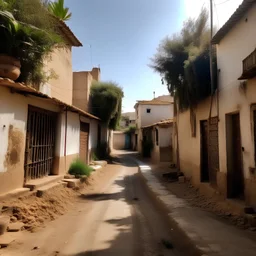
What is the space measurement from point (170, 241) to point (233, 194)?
2.93m

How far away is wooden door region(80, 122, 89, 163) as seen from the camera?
13.0m

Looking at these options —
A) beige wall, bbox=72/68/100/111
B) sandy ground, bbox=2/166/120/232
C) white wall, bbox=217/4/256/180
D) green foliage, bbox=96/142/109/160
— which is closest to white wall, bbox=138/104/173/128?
green foliage, bbox=96/142/109/160

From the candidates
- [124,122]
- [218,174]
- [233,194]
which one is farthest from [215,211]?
[124,122]

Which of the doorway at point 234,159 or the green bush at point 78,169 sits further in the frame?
the green bush at point 78,169

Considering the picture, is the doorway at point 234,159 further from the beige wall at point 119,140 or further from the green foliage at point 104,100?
the beige wall at point 119,140

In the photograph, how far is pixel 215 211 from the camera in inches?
250

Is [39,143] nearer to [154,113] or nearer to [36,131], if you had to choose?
[36,131]

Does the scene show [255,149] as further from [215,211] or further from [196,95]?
[196,95]

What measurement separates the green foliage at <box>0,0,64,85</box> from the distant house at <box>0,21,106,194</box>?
92cm

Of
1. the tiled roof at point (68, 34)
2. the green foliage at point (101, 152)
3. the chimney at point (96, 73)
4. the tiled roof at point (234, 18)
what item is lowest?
the green foliage at point (101, 152)

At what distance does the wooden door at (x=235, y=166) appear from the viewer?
6461mm

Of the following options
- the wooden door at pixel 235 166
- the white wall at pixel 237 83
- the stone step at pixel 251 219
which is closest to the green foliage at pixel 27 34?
the white wall at pixel 237 83

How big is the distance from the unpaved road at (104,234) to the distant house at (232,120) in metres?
2.21

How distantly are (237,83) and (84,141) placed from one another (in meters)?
9.55
